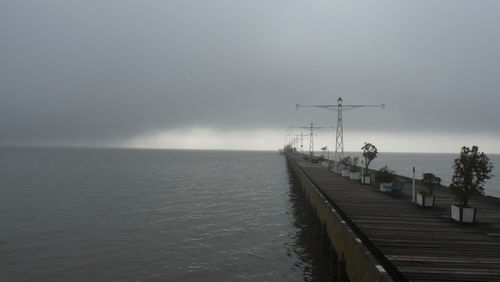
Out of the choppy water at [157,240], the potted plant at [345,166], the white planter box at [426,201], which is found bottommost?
the choppy water at [157,240]

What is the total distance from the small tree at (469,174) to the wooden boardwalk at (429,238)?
0.93 metres

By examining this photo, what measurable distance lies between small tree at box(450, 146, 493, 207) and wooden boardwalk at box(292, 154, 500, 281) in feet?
3.06

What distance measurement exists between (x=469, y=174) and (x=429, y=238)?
12.1 ft

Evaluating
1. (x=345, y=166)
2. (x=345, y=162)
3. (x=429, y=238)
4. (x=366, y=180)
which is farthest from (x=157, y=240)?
(x=345, y=162)

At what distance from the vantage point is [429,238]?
30.7 ft

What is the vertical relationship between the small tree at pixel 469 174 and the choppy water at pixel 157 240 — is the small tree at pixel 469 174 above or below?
above

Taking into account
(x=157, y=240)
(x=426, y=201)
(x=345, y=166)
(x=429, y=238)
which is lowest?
(x=157, y=240)

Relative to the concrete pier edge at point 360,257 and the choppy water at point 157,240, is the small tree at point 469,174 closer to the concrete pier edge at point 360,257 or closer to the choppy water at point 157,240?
the concrete pier edge at point 360,257

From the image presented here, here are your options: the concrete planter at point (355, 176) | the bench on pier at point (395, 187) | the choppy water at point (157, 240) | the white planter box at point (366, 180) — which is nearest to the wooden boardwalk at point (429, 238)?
the bench on pier at point (395, 187)

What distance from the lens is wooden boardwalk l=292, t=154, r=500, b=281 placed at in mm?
6992

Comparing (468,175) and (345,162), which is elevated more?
(468,175)

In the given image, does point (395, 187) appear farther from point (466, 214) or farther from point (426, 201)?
point (466, 214)

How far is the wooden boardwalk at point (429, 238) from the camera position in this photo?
6.99 m

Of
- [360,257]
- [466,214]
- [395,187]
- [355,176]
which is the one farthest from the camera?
[355,176]
